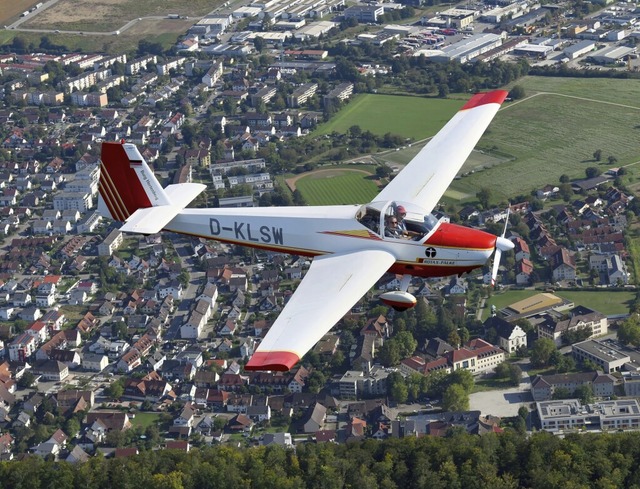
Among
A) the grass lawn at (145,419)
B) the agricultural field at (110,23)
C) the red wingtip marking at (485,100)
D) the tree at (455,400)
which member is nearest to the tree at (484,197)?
the tree at (455,400)

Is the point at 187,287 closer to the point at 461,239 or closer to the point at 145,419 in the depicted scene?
the point at 145,419

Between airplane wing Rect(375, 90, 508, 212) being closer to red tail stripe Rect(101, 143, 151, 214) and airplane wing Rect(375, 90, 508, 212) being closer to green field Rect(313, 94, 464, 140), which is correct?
red tail stripe Rect(101, 143, 151, 214)

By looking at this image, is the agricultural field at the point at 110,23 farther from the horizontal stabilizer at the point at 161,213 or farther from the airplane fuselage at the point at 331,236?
the airplane fuselage at the point at 331,236

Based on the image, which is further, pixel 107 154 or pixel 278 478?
pixel 278 478

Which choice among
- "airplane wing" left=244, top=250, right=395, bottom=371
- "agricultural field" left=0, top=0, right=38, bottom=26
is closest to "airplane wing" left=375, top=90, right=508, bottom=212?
"airplane wing" left=244, top=250, right=395, bottom=371

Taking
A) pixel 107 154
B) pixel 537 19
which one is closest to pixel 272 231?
pixel 107 154

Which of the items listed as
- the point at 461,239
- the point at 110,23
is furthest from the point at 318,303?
the point at 110,23

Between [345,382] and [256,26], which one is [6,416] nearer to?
[345,382]
